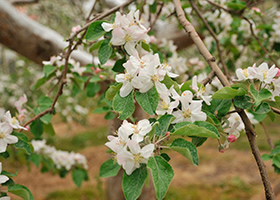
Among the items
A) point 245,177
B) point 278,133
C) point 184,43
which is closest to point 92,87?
point 184,43

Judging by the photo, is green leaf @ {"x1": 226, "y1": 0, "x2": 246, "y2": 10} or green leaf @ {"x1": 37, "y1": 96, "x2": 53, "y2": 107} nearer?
green leaf @ {"x1": 37, "y1": 96, "x2": 53, "y2": 107}

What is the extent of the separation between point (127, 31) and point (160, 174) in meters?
0.37

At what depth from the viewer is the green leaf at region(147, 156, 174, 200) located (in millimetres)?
539

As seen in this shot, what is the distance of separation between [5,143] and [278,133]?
17.0 ft

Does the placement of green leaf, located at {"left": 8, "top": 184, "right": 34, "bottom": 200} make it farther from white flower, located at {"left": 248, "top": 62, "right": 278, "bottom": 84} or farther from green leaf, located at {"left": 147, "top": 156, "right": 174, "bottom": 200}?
white flower, located at {"left": 248, "top": 62, "right": 278, "bottom": 84}

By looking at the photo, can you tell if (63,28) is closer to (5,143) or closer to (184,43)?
(184,43)

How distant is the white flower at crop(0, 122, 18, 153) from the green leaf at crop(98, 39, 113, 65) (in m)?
0.32

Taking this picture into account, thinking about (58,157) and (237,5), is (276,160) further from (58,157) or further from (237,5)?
(58,157)

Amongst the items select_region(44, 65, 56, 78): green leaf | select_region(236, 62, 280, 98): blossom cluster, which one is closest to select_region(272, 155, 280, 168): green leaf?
select_region(236, 62, 280, 98): blossom cluster

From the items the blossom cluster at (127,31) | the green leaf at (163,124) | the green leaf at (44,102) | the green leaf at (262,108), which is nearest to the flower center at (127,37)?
the blossom cluster at (127,31)

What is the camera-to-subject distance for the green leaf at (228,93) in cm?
66

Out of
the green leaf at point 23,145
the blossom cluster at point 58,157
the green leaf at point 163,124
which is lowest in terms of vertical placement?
the green leaf at point 163,124

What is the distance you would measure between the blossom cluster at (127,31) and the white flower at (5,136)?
1.25ft

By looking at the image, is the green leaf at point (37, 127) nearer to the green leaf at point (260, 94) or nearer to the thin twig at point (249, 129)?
the thin twig at point (249, 129)
